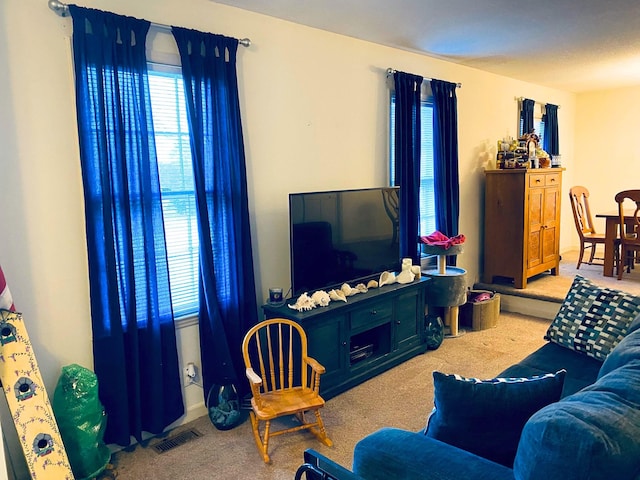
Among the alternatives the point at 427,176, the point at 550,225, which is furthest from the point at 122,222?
the point at 550,225

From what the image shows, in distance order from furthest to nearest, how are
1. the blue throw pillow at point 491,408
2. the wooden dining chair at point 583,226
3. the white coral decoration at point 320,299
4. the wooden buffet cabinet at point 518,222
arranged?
1. the wooden dining chair at point 583,226
2. the wooden buffet cabinet at point 518,222
3. the white coral decoration at point 320,299
4. the blue throw pillow at point 491,408

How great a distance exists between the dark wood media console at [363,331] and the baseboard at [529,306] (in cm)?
Result: 158

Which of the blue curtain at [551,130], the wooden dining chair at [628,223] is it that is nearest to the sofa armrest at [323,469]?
the wooden dining chair at [628,223]

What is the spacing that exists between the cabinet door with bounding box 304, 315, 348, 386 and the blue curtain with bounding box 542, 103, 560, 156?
4751mm

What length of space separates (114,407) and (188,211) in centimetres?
115

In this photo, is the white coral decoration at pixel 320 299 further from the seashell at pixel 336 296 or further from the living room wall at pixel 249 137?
the living room wall at pixel 249 137

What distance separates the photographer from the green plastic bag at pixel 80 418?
2.31 metres

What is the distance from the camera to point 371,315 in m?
3.43

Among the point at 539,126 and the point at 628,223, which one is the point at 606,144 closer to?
the point at 539,126

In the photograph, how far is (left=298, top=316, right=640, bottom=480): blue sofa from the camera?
1041 millimetres

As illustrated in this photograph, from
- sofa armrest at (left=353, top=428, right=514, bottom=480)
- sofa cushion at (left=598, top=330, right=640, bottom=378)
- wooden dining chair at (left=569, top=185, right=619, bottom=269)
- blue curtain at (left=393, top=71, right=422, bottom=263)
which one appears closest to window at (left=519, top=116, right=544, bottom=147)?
wooden dining chair at (left=569, top=185, right=619, bottom=269)

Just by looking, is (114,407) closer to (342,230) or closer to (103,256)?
(103,256)

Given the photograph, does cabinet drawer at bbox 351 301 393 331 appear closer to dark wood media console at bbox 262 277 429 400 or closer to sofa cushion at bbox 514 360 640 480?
Result: dark wood media console at bbox 262 277 429 400

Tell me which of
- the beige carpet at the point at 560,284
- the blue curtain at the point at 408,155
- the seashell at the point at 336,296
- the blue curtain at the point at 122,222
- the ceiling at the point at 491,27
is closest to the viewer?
the blue curtain at the point at 122,222
